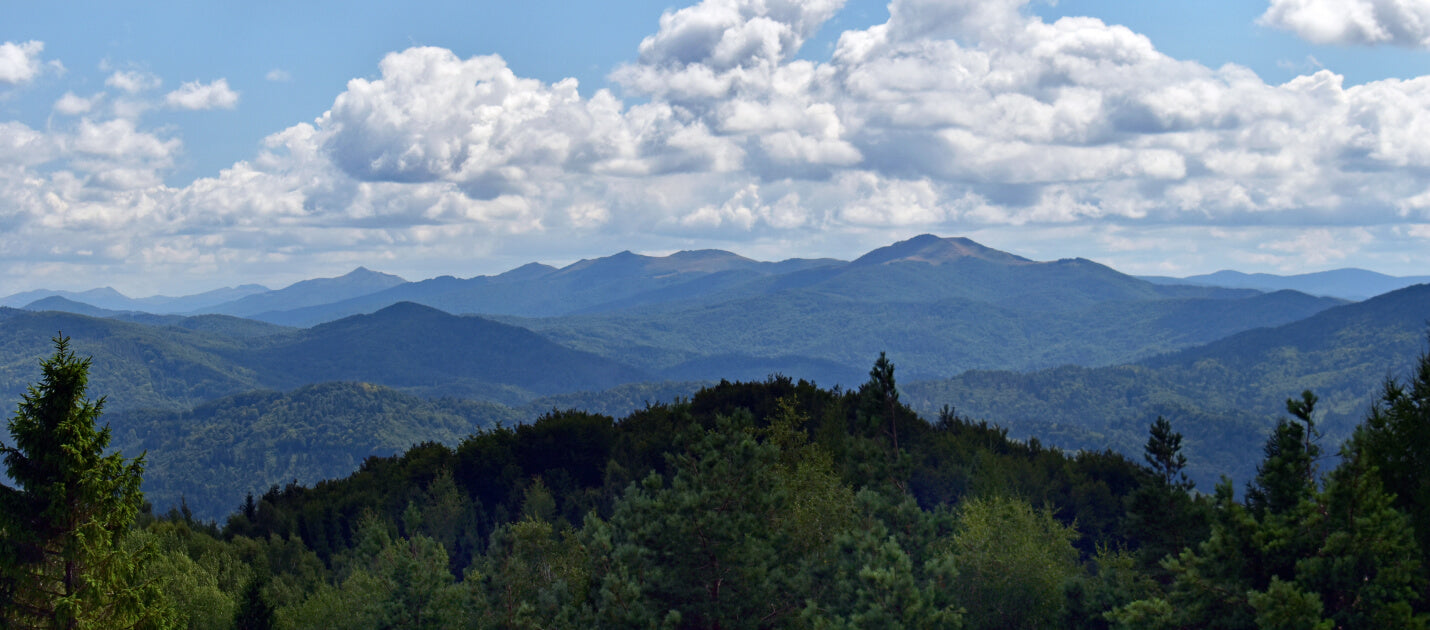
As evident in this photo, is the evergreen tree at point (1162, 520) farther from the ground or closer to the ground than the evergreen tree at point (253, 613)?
farther from the ground

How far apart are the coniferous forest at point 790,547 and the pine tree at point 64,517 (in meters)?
0.06

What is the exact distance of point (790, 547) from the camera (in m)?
51.7

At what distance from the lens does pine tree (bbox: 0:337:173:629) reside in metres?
27.4

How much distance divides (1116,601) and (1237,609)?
16715mm

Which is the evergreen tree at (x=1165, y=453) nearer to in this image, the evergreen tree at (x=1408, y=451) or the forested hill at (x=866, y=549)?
the forested hill at (x=866, y=549)

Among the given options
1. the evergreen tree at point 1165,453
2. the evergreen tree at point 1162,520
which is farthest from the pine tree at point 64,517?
the evergreen tree at point 1165,453

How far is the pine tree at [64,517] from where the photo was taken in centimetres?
2741

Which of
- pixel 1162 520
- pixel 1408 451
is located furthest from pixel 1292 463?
pixel 1162 520

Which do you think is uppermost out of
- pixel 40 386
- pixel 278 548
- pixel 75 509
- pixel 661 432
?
pixel 40 386

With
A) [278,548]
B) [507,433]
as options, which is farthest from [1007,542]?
[507,433]

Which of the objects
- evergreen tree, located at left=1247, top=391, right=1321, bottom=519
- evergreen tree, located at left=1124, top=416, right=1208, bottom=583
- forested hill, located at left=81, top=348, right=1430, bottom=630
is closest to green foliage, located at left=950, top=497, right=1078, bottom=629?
forested hill, located at left=81, top=348, right=1430, bottom=630

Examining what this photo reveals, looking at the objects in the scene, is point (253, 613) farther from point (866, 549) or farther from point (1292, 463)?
point (1292, 463)

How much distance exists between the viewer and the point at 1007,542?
5422 centimetres

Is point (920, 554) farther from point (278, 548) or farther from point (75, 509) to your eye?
point (278, 548)
